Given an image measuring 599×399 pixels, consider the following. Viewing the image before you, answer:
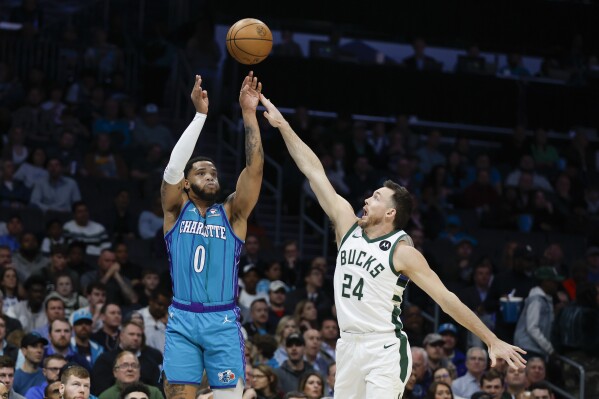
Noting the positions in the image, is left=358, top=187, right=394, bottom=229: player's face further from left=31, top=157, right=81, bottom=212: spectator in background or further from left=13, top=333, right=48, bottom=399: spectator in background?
left=31, top=157, right=81, bottom=212: spectator in background

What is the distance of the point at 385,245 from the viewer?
9.84m

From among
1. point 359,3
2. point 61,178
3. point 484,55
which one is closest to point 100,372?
point 61,178

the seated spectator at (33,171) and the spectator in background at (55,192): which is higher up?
the seated spectator at (33,171)

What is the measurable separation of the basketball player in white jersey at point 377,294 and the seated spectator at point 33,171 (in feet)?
32.9

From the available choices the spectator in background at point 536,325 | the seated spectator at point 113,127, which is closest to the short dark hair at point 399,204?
the spectator in background at point 536,325

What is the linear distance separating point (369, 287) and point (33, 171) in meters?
10.5

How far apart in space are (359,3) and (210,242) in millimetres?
14998

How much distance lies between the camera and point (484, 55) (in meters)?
26.3

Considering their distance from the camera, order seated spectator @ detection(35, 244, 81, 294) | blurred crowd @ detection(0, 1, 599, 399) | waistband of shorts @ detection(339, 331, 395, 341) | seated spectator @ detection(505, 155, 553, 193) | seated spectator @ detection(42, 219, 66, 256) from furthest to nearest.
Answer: seated spectator @ detection(505, 155, 553, 193)
seated spectator @ detection(42, 219, 66, 256)
seated spectator @ detection(35, 244, 81, 294)
blurred crowd @ detection(0, 1, 599, 399)
waistband of shorts @ detection(339, 331, 395, 341)

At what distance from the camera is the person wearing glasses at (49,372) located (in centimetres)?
1304

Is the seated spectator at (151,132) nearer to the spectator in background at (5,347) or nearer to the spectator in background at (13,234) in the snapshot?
the spectator in background at (13,234)

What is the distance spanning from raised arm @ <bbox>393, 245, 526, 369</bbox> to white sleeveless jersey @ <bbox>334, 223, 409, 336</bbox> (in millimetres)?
116

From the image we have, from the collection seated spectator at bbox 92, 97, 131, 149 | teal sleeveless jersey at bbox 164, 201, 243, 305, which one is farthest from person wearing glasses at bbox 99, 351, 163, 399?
seated spectator at bbox 92, 97, 131, 149

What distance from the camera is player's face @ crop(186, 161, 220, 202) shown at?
33.7ft
